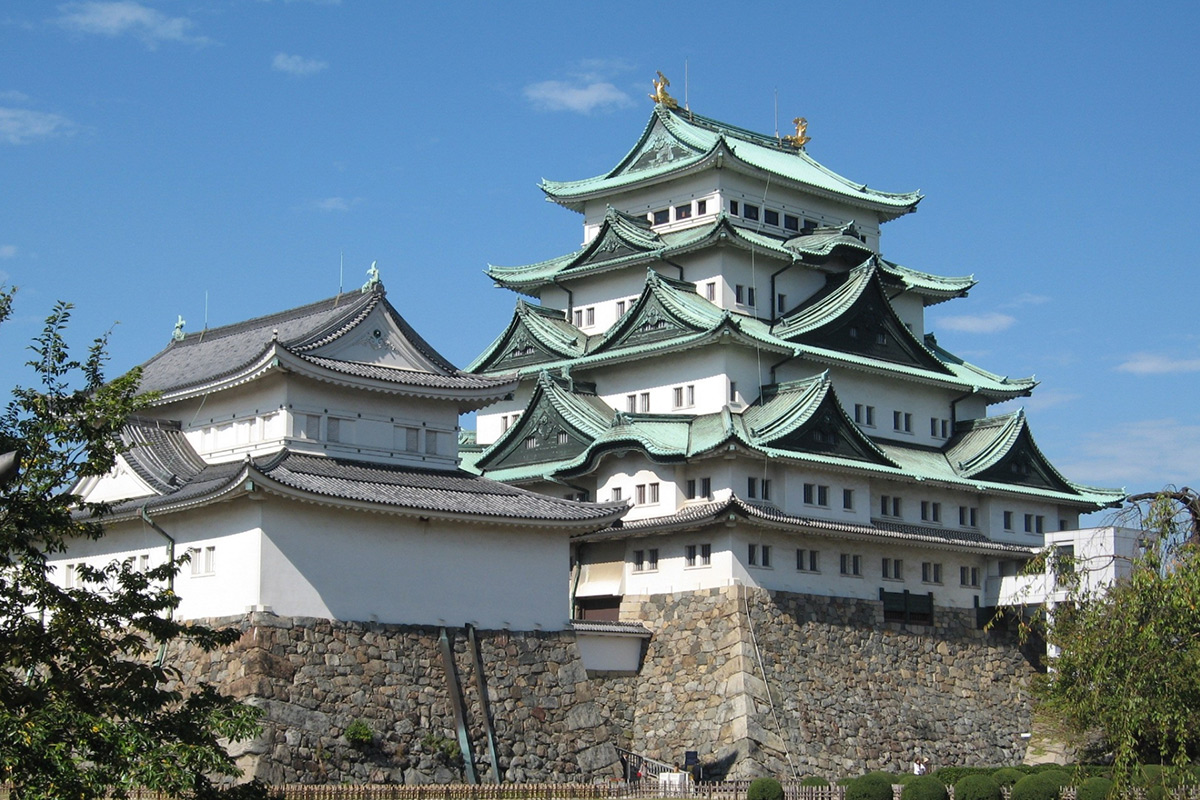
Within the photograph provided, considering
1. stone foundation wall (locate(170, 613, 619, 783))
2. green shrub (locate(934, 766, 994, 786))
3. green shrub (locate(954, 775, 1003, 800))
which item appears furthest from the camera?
green shrub (locate(934, 766, 994, 786))

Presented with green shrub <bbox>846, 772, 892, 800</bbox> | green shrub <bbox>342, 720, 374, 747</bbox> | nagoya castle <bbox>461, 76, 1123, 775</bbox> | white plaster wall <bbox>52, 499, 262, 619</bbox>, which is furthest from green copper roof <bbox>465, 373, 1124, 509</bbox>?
green shrub <bbox>342, 720, 374, 747</bbox>

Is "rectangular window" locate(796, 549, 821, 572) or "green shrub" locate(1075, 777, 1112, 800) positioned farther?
"rectangular window" locate(796, 549, 821, 572)

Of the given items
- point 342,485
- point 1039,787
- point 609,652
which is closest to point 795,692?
point 609,652

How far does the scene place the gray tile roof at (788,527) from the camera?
4566cm

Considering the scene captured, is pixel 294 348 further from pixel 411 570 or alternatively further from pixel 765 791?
pixel 765 791

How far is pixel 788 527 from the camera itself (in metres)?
47.1

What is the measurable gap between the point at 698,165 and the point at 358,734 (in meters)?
27.1

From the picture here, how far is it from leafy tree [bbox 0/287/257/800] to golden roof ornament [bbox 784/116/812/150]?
44969 mm

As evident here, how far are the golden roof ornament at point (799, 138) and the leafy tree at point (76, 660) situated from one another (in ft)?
148

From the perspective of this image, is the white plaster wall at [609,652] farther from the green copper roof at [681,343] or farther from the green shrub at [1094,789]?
the green shrub at [1094,789]

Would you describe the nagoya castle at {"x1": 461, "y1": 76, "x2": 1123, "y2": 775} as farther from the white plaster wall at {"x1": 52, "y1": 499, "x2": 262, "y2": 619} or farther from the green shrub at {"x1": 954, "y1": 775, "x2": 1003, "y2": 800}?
the white plaster wall at {"x1": 52, "y1": 499, "x2": 262, "y2": 619}

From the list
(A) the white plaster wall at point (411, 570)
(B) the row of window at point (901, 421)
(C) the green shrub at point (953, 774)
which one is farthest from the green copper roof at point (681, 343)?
(C) the green shrub at point (953, 774)

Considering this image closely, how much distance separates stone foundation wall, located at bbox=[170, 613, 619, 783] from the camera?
115ft

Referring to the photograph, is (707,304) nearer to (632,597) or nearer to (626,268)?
(626,268)
